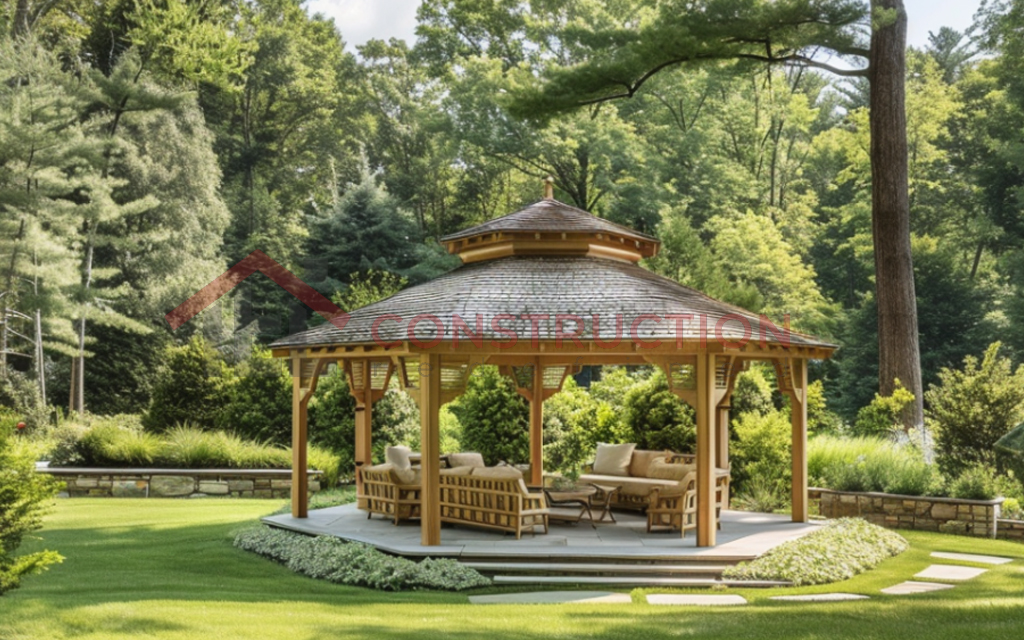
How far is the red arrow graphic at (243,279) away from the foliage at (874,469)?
1557cm

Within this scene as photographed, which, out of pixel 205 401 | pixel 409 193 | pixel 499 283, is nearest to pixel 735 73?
pixel 499 283

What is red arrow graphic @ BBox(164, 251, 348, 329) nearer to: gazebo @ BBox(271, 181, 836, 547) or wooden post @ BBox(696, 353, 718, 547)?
gazebo @ BBox(271, 181, 836, 547)

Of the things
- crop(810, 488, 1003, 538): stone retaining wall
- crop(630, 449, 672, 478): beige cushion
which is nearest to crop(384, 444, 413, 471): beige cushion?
crop(630, 449, 672, 478): beige cushion

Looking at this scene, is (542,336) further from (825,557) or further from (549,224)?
(825,557)

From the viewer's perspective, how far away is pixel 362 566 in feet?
32.9

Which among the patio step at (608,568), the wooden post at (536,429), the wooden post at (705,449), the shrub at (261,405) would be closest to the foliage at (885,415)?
the wooden post at (536,429)

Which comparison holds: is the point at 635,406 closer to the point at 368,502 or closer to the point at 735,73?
the point at 368,502

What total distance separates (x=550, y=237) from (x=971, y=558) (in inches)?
260

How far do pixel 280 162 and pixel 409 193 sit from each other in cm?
649

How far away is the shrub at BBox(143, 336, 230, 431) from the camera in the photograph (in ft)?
67.4

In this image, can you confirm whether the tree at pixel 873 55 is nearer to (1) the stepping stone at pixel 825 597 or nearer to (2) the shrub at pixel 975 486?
(2) the shrub at pixel 975 486

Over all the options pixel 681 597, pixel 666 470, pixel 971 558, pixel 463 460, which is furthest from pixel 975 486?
pixel 463 460

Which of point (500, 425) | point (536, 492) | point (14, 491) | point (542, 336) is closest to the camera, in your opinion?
point (14, 491)

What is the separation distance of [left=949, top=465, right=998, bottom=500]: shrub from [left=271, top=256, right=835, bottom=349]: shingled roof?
3.01m
